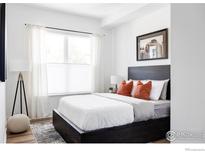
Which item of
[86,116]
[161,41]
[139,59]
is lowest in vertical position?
[86,116]

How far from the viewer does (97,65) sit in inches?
186

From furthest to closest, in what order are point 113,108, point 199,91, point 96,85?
point 96,85
point 113,108
point 199,91

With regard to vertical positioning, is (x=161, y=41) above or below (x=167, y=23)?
below

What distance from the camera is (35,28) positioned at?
384 cm

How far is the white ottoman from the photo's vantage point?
287 cm

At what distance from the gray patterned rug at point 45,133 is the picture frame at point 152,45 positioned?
268 cm

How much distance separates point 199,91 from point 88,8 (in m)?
3.54

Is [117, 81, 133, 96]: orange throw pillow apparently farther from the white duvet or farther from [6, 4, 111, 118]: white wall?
[6, 4, 111, 118]: white wall

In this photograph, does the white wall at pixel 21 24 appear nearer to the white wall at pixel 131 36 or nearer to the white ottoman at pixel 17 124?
the white ottoman at pixel 17 124

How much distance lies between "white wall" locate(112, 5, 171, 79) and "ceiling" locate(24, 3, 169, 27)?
9.8 inches

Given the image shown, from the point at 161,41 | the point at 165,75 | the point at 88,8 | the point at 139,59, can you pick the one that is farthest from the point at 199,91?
the point at 88,8

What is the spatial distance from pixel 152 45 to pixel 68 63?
2.25m

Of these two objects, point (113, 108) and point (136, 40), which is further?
point (136, 40)
